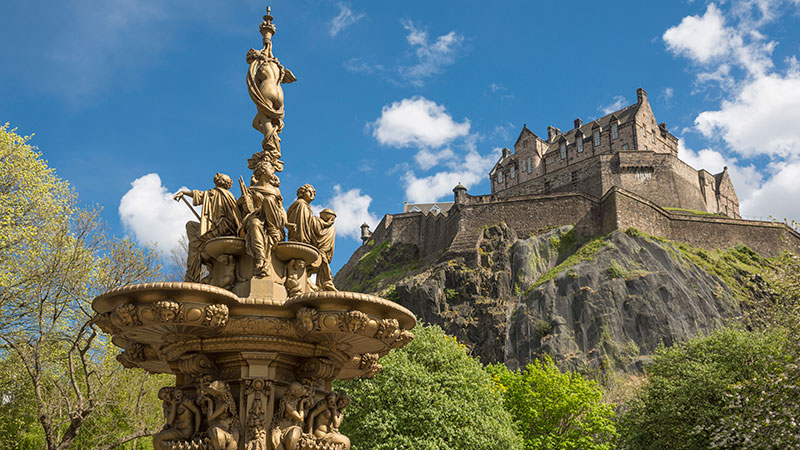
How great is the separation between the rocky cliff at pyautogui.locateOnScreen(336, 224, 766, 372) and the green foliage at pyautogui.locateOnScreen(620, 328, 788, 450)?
17.6m

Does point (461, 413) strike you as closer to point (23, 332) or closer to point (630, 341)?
point (23, 332)

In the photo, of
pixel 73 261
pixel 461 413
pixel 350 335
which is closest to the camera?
pixel 350 335

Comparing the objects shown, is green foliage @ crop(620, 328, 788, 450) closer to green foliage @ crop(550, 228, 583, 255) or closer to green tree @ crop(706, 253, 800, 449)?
green tree @ crop(706, 253, 800, 449)

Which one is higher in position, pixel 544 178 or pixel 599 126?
pixel 599 126

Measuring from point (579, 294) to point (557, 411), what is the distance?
2250 centimetres

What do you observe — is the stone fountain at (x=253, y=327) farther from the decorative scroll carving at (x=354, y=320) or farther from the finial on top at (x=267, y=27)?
the finial on top at (x=267, y=27)

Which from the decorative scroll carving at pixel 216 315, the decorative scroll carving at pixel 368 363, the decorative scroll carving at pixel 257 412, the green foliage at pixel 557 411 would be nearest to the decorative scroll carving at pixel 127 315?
the decorative scroll carving at pixel 216 315

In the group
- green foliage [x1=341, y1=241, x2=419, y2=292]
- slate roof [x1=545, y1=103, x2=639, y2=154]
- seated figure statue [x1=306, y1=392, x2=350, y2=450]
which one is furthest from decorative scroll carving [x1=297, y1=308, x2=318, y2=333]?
slate roof [x1=545, y1=103, x2=639, y2=154]

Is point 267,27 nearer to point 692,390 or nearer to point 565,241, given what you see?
point 692,390

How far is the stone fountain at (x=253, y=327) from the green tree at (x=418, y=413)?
1266cm

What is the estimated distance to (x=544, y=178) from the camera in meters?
75.1

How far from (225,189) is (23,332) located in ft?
42.8

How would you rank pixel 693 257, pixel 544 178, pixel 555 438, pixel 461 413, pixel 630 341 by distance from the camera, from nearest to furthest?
1. pixel 461 413
2. pixel 555 438
3. pixel 630 341
4. pixel 693 257
5. pixel 544 178

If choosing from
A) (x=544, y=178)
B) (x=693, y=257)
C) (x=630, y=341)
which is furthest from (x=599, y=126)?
(x=630, y=341)
